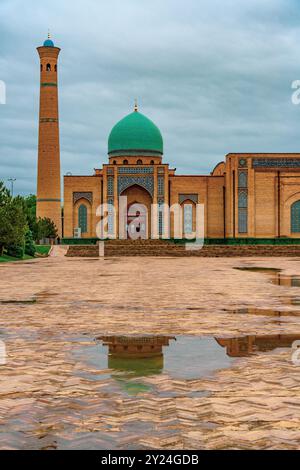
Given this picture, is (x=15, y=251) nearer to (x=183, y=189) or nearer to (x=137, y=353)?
(x=183, y=189)

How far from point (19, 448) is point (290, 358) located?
340 cm

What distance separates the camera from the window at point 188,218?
51.4m

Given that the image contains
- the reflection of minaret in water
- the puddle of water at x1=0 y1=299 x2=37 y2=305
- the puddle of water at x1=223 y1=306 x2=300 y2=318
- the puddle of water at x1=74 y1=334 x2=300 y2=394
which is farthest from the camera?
the puddle of water at x1=0 y1=299 x2=37 y2=305

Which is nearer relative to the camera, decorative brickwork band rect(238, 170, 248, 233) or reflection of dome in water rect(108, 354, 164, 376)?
reflection of dome in water rect(108, 354, 164, 376)

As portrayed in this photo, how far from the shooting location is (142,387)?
512 centimetres

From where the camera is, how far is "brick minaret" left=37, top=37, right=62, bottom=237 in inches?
2010

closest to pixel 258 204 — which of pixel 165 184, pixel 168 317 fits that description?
pixel 165 184

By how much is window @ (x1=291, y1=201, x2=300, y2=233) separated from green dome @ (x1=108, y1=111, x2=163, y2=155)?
500 inches

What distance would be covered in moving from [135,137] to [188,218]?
874cm

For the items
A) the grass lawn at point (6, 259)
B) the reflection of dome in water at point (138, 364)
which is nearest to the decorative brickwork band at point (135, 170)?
the grass lawn at point (6, 259)

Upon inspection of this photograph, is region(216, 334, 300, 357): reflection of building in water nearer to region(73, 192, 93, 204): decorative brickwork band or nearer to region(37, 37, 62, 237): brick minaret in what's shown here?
region(73, 192, 93, 204): decorative brickwork band

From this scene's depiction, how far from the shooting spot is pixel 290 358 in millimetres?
6281

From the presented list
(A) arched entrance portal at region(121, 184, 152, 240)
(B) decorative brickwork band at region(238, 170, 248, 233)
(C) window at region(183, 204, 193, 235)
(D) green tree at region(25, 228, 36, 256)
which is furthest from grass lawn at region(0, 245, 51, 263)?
(B) decorative brickwork band at region(238, 170, 248, 233)

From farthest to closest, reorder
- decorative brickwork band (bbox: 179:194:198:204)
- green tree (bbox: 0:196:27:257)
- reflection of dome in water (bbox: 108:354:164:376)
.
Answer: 1. decorative brickwork band (bbox: 179:194:198:204)
2. green tree (bbox: 0:196:27:257)
3. reflection of dome in water (bbox: 108:354:164:376)
